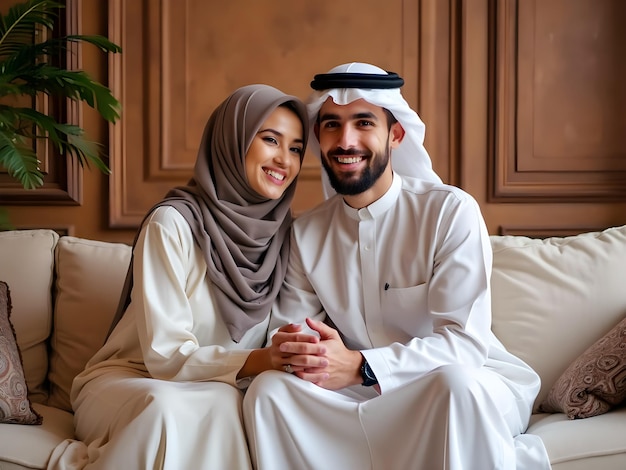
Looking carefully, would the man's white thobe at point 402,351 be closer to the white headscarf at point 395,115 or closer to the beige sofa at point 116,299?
the white headscarf at point 395,115

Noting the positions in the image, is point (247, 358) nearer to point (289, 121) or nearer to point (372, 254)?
point (372, 254)

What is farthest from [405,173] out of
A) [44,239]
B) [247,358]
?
[44,239]

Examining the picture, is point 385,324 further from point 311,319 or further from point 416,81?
point 416,81

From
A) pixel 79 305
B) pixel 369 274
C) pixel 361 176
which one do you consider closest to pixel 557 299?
pixel 369 274

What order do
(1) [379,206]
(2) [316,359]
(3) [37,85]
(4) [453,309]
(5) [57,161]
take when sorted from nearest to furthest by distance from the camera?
(2) [316,359], (4) [453,309], (1) [379,206], (3) [37,85], (5) [57,161]

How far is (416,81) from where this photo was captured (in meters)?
3.73

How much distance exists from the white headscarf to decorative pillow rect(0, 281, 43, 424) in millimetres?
1161

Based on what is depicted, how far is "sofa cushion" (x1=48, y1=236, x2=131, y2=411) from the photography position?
2.91 meters

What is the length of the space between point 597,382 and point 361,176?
0.95 metres

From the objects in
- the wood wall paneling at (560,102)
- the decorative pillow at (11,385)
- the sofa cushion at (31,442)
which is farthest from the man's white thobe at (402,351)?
the wood wall paneling at (560,102)

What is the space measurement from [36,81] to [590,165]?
245 cm

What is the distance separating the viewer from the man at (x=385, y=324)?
2.06 metres

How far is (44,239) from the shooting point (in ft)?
10.2

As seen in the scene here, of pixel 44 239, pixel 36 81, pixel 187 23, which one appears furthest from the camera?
pixel 187 23
